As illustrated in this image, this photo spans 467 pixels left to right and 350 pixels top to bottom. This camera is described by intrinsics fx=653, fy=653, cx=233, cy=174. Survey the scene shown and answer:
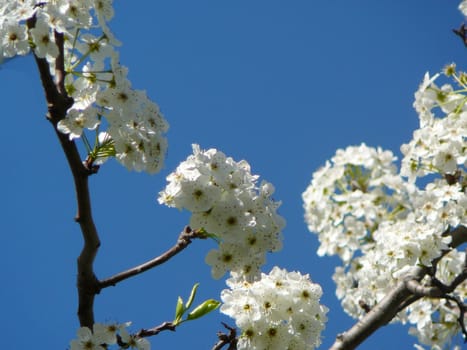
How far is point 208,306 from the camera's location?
3.60 metres

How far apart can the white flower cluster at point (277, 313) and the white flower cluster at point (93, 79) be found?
34.5 inches

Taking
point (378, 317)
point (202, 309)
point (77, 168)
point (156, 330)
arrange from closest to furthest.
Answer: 1. point (77, 168)
2. point (156, 330)
3. point (202, 309)
4. point (378, 317)

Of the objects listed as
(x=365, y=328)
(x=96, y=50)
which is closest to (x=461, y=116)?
(x=365, y=328)

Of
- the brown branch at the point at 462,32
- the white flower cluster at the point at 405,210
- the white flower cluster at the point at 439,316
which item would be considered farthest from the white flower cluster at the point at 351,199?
the brown branch at the point at 462,32

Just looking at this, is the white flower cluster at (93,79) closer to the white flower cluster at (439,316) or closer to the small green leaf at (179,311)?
the small green leaf at (179,311)

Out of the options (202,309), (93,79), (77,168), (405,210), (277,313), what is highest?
(405,210)

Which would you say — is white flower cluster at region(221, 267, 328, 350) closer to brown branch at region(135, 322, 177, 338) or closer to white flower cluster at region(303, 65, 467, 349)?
brown branch at region(135, 322, 177, 338)

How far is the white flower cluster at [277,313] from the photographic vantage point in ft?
11.1

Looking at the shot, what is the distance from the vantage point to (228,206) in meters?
3.13

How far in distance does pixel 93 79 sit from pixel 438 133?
2.88 m

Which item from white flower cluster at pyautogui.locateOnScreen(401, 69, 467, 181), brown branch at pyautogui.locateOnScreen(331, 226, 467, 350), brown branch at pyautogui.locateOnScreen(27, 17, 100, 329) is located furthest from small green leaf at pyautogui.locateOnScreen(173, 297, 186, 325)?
white flower cluster at pyautogui.locateOnScreen(401, 69, 467, 181)

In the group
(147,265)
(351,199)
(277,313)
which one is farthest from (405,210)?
(147,265)

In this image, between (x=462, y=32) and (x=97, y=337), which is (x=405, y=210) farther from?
(x=97, y=337)

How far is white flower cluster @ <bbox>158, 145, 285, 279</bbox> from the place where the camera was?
3.14 m
